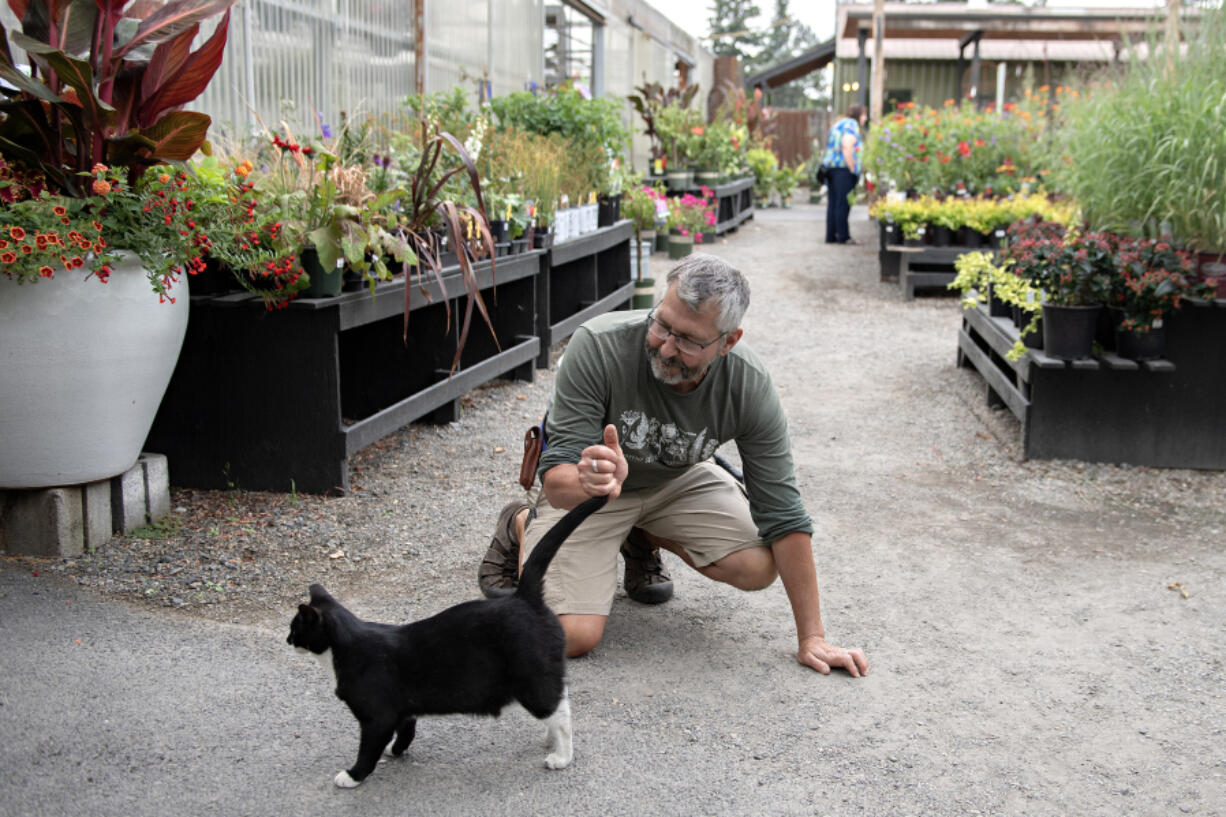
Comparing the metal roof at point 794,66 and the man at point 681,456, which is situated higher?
the metal roof at point 794,66

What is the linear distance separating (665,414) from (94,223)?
1.91 metres

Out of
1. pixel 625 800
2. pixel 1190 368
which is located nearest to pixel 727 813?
pixel 625 800

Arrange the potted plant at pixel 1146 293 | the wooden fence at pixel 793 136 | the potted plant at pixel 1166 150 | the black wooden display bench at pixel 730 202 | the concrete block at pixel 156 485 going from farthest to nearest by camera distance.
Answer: the wooden fence at pixel 793 136 → the black wooden display bench at pixel 730 202 → the potted plant at pixel 1166 150 → the potted plant at pixel 1146 293 → the concrete block at pixel 156 485

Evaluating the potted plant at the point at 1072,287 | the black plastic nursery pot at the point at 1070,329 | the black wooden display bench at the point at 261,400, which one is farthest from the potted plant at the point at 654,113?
the black wooden display bench at the point at 261,400

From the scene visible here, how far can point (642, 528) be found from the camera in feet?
11.5

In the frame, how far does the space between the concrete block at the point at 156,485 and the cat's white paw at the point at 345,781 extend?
189 cm

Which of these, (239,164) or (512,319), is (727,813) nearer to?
(239,164)

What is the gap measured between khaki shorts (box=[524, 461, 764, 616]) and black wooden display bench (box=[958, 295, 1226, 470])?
2454mm

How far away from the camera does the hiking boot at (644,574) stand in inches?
143

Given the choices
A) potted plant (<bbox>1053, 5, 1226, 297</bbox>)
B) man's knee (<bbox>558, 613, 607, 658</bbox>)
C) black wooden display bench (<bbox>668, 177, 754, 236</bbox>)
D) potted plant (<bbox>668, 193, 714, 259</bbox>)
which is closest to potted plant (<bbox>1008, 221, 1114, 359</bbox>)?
potted plant (<bbox>1053, 5, 1226, 297</bbox>)

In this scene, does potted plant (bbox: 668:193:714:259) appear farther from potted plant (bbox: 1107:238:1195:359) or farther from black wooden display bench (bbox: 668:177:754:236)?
potted plant (bbox: 1107:238:1195:359)

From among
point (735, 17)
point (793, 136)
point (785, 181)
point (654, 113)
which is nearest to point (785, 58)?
point (735, 17)

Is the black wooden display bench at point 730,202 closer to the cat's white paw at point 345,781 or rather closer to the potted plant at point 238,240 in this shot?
the potted plant at point 238,240

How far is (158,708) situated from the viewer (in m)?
2.81
